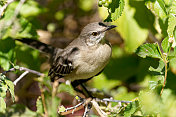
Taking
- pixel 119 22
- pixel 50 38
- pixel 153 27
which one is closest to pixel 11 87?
pixel 119 22

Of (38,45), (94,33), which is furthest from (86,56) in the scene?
(38,45)

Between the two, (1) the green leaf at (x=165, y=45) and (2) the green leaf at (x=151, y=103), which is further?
(1) the green leaf at (x=165, y=45)

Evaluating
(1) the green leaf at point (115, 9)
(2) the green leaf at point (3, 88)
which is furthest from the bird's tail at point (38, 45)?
(1) the green leaf at point (115, 9)

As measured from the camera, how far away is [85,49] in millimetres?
3863

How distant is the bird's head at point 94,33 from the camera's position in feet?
11.9

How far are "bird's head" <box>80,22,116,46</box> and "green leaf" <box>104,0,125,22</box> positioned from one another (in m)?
0.94

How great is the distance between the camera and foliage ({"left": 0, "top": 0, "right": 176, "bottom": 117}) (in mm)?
2159

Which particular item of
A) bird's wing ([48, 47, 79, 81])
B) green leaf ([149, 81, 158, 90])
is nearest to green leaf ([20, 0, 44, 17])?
bird's wing ([48, 47, 79, 81])

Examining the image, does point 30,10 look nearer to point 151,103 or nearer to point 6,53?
point 6,53

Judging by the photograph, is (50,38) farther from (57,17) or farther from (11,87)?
(11,87)

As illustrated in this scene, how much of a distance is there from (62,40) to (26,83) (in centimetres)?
157

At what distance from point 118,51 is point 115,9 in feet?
9.82

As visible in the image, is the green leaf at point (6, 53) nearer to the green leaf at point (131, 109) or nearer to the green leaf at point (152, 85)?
the green leaf at point (131, 109)

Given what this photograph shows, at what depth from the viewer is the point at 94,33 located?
12.1 feet
